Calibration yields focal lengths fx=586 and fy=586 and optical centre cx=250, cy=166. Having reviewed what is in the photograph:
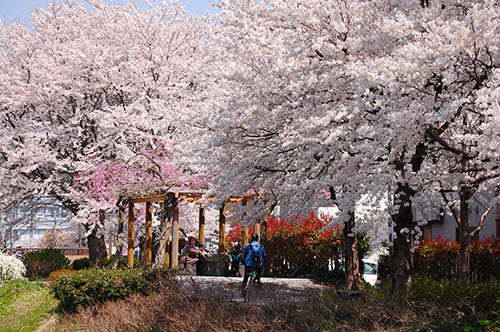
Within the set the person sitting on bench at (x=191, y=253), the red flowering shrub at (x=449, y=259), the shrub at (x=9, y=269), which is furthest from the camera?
the shrub at (x=9, y=269)

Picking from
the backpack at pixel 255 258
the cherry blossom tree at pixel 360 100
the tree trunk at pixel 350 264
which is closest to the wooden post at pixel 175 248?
the backpack at pixel 255 258

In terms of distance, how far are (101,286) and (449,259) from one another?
29.3 feet

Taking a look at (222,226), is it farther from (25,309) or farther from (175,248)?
(25,309)

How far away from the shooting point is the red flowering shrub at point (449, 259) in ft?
48.1

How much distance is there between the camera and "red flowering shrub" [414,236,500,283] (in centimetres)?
1467

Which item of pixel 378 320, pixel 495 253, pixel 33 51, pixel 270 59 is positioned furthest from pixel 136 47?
pixel 378 320

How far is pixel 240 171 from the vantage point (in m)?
12.4

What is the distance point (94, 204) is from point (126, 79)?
523cm

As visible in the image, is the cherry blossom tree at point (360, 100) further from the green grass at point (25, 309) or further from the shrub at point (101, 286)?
the green grass at point (25, 309)

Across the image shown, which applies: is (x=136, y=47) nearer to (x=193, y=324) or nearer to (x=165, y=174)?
(x=165, y=174)

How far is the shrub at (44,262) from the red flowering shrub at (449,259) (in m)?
16.2

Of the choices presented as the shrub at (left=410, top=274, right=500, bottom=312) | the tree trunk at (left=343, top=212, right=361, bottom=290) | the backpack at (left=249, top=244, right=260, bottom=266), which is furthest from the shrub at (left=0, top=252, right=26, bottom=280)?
the shrub at (left=410, top=274, right=500, bottom=312)

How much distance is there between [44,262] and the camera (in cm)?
2531

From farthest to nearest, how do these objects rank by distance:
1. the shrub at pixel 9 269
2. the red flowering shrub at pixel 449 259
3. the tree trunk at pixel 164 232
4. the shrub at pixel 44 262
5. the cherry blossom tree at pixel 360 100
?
the shrub at pixel 44 262 → the shrub at pixel 9 269 → the tree trunk at pixel 164 232 → the red flowering shrub at pixel 449 259 → the cherry blossom tree at pixel 360 100
